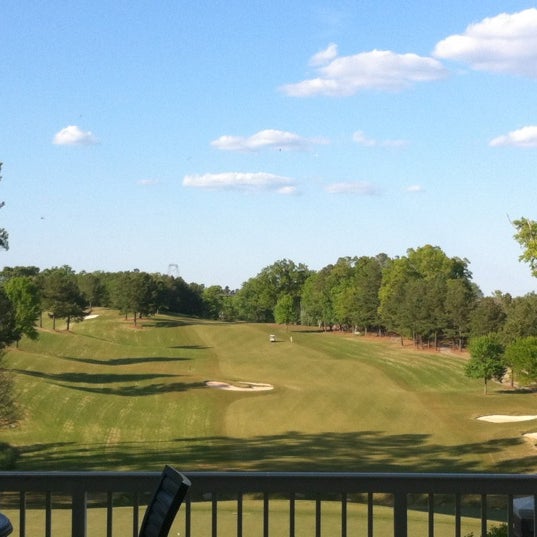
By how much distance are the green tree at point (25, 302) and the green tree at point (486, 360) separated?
1108 inches

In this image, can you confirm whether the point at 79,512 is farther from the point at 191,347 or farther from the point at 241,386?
the point at 191,347

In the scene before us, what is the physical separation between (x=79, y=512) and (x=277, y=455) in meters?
25.8

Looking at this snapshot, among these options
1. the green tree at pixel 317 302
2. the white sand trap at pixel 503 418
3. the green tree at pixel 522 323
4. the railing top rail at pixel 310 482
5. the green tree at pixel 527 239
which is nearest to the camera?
the railing top rail at pixel 310 482

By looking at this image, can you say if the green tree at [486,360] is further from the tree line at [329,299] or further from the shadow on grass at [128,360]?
the shadow on grass at [128,360]

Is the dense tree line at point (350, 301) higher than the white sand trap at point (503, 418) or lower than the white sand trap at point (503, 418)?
higher

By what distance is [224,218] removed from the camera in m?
131

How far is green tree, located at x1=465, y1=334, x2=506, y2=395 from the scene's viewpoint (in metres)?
44.5

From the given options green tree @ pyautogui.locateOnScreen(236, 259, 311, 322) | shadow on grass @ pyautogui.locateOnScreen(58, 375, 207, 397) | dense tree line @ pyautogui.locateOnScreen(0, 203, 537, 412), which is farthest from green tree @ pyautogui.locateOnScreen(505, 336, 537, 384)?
green tree @ pyautogui.locateOnScreen(236, 259, 311, 322)

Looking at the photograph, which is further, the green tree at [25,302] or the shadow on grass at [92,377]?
the green tree at [25,302]

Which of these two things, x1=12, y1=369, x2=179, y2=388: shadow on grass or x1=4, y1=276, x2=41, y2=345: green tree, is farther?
x1=4, y1=276, x2=41, y2=345: green tree

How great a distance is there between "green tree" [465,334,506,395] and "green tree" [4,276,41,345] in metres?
28.2

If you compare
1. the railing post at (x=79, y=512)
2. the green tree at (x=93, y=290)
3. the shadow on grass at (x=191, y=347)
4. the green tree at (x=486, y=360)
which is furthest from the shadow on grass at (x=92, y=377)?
the green tree at (x=93, y=290)

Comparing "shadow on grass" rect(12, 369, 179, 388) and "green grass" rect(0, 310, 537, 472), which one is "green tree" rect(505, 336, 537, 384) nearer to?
"green grass" rect(0, 310, 537, 472)

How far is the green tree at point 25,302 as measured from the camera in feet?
181
